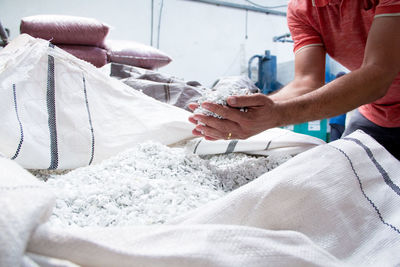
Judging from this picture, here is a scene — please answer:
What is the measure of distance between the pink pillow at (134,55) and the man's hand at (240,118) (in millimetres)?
1077

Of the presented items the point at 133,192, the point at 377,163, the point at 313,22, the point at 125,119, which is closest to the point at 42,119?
the point at 125,119

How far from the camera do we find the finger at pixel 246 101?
486mm

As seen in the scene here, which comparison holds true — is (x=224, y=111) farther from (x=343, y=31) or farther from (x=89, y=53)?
(x=89, y=53)

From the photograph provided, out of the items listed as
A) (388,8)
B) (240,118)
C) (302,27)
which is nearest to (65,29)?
(302,27)

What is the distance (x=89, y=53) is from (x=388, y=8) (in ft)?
4.27

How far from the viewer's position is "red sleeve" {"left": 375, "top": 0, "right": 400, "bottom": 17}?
55 cm

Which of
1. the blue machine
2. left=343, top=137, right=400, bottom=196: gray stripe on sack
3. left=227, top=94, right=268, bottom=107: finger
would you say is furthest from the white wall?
left=343, top=137, right=400, bottom=196: gray stripe on sack

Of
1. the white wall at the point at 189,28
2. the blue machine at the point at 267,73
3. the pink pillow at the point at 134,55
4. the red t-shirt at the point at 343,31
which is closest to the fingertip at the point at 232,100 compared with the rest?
the red t-shirt at the point at 343,31

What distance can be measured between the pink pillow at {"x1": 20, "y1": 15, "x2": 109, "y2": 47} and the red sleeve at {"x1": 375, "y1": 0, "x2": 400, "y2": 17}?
4.18 ft

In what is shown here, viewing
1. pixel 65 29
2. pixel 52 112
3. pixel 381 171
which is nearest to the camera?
pixel 381 171

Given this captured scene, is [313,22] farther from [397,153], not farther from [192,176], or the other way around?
[192,176]

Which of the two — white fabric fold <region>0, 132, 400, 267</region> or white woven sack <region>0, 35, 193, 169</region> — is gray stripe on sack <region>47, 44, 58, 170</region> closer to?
white woven sack <region>0, 35, 193, 169</region>

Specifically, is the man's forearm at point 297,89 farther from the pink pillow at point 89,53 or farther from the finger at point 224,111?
the pink pillow at point 89,53

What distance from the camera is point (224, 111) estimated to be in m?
0.50
